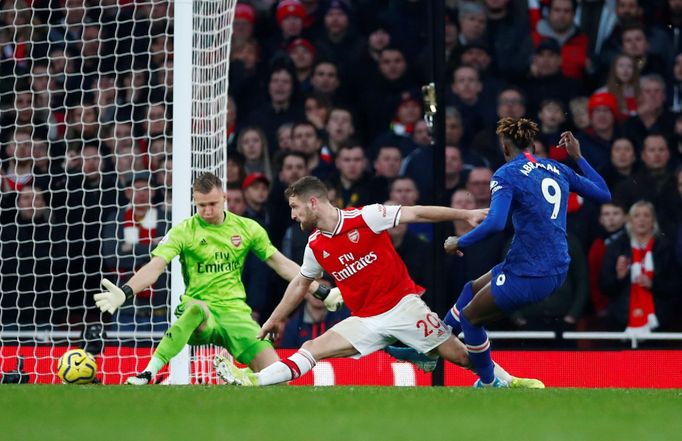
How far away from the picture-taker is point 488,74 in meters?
11.4

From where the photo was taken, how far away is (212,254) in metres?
8.98

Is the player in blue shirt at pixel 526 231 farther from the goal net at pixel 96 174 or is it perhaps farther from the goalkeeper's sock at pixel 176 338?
the goal net at pixel 96 174

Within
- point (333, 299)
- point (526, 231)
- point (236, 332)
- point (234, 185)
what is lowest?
point (236, 332)

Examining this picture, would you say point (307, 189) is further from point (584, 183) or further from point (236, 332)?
point (584, 183)

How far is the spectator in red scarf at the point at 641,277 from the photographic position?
10.4 m

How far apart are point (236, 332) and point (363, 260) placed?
130 centimetres

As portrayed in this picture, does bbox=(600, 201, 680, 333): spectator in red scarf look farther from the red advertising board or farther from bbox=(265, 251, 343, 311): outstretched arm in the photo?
bbox=(265, 251, 343, 311): outstretched arm

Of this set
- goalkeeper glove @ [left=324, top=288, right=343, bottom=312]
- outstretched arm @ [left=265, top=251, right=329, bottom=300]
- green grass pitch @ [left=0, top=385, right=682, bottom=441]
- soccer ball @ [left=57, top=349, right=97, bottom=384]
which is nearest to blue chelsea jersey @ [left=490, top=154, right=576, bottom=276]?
green grass pitch @ [left=0, top=385, right=682, bottom=441]

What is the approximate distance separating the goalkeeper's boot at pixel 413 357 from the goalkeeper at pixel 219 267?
0.60 m

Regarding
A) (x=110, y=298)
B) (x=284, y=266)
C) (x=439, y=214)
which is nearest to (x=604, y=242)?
(x=284, y=266)

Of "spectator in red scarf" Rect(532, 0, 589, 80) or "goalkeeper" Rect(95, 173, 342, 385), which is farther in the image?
"spectator in red scarf" Rect(532, 0, 589, 80)

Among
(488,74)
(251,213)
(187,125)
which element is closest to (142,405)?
(187,125)

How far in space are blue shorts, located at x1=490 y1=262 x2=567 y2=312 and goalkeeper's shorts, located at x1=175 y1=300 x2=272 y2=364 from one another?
191 centimetres

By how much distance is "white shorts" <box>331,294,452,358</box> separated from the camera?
26.8 ft
